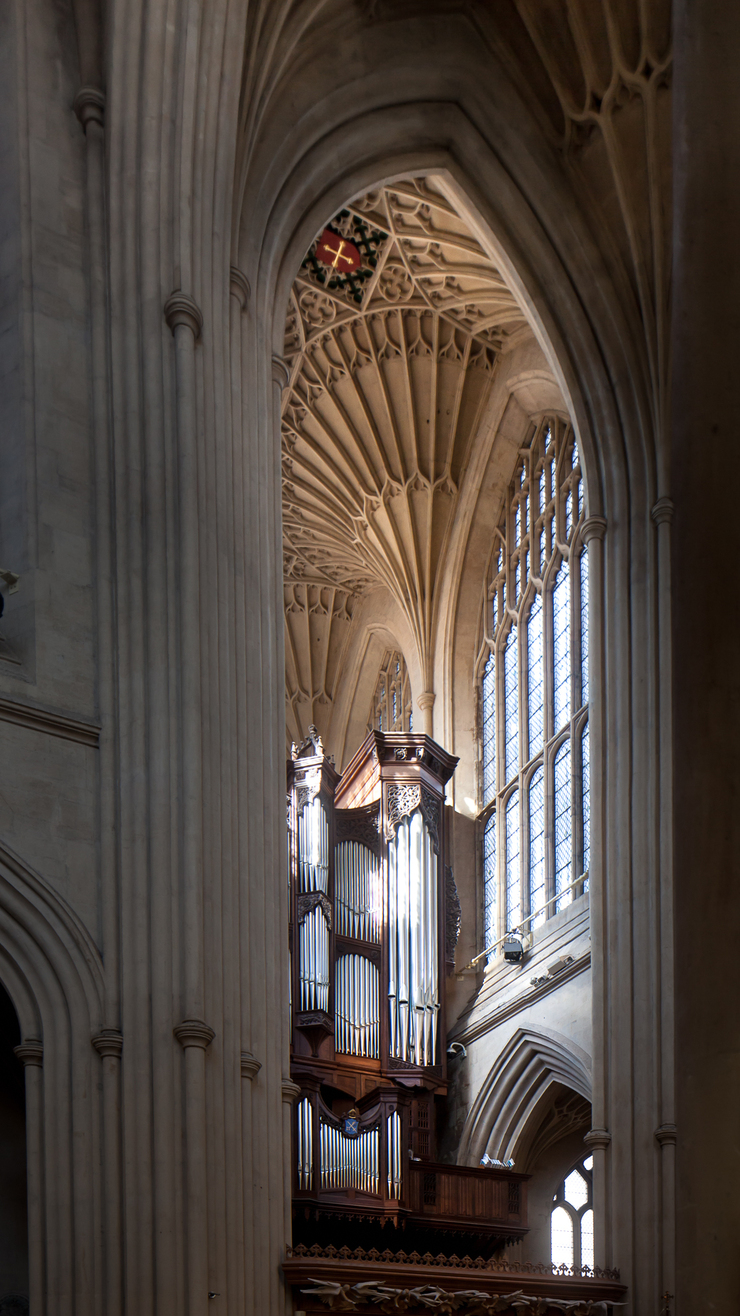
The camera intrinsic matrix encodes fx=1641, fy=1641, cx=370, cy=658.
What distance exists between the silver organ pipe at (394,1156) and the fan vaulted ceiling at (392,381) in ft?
22.3

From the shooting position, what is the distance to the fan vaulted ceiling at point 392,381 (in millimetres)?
17922

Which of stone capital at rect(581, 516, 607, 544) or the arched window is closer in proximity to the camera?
stone capital at rect(581, 516, 607, 544)

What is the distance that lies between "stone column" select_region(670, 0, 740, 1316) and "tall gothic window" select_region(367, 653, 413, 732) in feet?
57.2

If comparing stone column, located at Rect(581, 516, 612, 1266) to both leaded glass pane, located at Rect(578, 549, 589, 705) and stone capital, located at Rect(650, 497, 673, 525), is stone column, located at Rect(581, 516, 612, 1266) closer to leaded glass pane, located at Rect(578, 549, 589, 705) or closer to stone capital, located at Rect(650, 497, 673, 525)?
stone capital, located at Rect(650, 497, 673, 525)

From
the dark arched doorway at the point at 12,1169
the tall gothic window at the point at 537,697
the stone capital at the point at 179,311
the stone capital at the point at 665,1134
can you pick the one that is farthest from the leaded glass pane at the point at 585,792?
the dark arched doorway at the point at 12,1169

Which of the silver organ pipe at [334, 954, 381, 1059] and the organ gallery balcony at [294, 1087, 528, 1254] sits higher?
the silver organ pipe at [334, 954, 381, 1059]

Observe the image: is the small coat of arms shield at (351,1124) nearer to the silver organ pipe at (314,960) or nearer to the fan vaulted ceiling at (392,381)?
the silver organ pipe at (314,960)

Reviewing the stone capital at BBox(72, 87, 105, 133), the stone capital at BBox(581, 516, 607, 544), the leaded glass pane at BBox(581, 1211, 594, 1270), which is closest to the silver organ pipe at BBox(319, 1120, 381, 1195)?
the leaded glass pane at BBox(581, 1211, 594, 1270)

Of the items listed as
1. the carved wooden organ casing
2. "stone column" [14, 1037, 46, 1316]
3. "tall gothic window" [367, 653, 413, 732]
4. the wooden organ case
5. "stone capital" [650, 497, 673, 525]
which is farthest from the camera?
"tall gothic window" [367, 653, 413, 732]

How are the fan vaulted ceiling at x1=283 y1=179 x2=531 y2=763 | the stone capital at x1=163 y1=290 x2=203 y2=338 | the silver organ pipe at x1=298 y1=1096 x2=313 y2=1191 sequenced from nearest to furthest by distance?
the stone capital at x1=163 y1=290 x2=203 y2=338
the silver organ pipe at x1=298 y1=1096 x2=313 y2=1191
the fan vaulted ceiling at x1=283 y1=179 x2=531 y2=763

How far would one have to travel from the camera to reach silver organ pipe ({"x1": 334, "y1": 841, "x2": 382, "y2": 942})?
1672 cm

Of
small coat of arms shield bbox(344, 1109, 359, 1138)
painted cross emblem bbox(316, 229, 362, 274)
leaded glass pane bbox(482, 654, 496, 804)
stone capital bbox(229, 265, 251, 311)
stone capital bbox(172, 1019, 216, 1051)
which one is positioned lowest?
small coat of arms shield bbox(344, 1109, 359, 1138)

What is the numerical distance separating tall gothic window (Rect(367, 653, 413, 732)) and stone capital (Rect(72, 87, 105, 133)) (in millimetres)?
11312

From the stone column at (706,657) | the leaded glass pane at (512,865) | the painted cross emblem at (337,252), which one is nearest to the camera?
the stone column at (706,657)
